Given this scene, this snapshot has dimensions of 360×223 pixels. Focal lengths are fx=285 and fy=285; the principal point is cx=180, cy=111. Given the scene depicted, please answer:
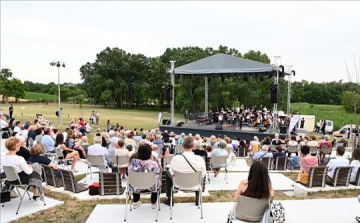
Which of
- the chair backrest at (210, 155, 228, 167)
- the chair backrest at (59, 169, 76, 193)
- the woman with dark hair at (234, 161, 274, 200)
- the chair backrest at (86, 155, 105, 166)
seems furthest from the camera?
the chair backrest at (210, 155, 228, 167)

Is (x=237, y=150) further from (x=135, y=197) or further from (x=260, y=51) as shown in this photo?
(x=260, y=51)

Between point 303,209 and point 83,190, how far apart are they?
394 cm

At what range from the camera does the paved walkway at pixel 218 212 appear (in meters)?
4.20

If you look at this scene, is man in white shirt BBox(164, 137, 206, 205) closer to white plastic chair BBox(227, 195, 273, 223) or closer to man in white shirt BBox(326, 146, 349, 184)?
white plastic chair BBox(227, 195, 273, 223)

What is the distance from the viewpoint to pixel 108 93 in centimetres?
5197

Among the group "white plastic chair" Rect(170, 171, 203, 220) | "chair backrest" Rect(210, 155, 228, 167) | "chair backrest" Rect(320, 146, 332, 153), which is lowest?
"chair backrest" Rect(320, 146, 332, 153)

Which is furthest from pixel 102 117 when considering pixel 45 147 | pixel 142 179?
pixel 142 179

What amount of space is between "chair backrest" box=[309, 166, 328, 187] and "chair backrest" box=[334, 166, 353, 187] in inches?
10.1

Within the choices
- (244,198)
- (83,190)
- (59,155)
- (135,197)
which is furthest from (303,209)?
(59,155)

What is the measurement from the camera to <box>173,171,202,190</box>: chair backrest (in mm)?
4180

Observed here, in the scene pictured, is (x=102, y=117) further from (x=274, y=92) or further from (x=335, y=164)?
(x=335, y=164)

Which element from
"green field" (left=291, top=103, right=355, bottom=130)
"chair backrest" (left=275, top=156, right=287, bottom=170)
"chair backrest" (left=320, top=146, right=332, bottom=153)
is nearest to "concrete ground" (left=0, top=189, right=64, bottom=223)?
"chair backrest" (left=275, top=156, right=287, bottom=170)

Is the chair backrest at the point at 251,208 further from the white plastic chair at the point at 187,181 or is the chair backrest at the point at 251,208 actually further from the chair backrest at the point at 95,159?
the chair backrest at the point at 95,159

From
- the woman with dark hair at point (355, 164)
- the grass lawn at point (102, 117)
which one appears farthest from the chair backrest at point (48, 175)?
the grass lawn at point (102, 117)
